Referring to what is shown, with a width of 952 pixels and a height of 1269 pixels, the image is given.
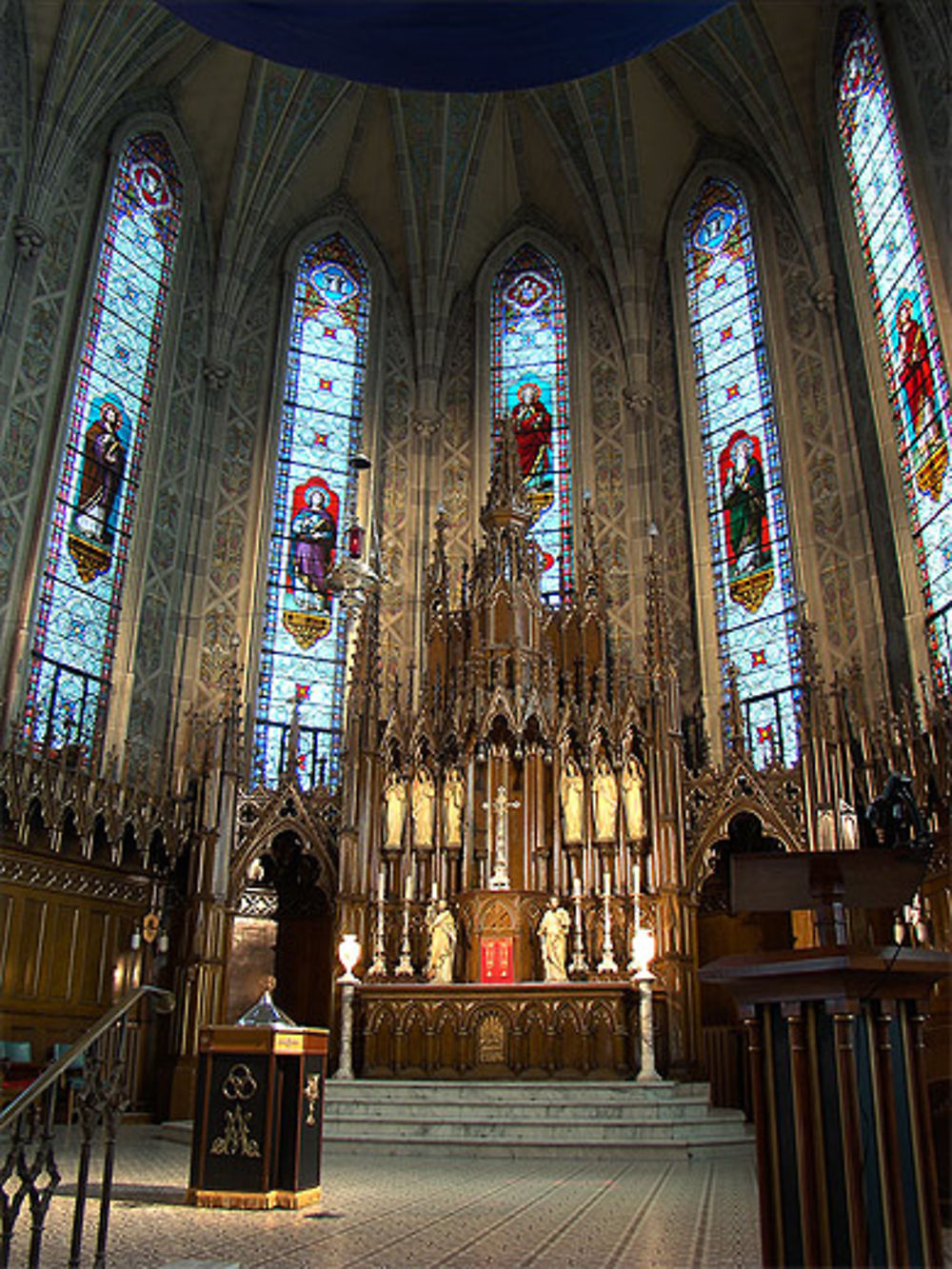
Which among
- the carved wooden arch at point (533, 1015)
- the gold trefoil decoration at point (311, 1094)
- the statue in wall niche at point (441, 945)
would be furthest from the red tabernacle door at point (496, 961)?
the gold trefoil decoration at point (311, 1094)

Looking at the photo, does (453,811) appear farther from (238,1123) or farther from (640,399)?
(238,1123)

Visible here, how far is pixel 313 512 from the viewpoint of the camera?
20609 mm

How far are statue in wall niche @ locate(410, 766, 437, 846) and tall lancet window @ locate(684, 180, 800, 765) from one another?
186 inches

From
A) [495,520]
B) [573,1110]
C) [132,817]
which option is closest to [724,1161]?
[573,1110]

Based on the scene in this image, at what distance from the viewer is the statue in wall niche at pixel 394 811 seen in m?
16.3

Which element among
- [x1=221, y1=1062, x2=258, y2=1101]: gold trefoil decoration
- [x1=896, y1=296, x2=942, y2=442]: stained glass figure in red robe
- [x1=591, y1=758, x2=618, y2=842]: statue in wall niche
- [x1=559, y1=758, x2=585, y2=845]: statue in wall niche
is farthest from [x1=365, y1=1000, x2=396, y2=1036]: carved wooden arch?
[x1=896, y1=296, x2=942, y2=442]: stained glass figure in red robe

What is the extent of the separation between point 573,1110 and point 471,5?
10702 mm

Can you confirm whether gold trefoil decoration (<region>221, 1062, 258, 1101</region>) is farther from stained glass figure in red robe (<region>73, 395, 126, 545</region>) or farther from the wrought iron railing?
stained glass figure in red robe (<region>73, 395, 126, 545</region>)

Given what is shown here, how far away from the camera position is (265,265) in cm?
2191

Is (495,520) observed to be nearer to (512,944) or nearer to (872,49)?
(512,944)

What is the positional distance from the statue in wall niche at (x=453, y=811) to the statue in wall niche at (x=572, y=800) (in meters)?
1.45

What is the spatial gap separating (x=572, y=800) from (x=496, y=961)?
245 centimetres

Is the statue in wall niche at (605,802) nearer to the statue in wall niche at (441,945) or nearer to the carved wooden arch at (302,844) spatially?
the statue in wall niche at (441,945)

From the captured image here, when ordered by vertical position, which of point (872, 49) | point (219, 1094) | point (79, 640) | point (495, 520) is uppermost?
point (872, 49)
